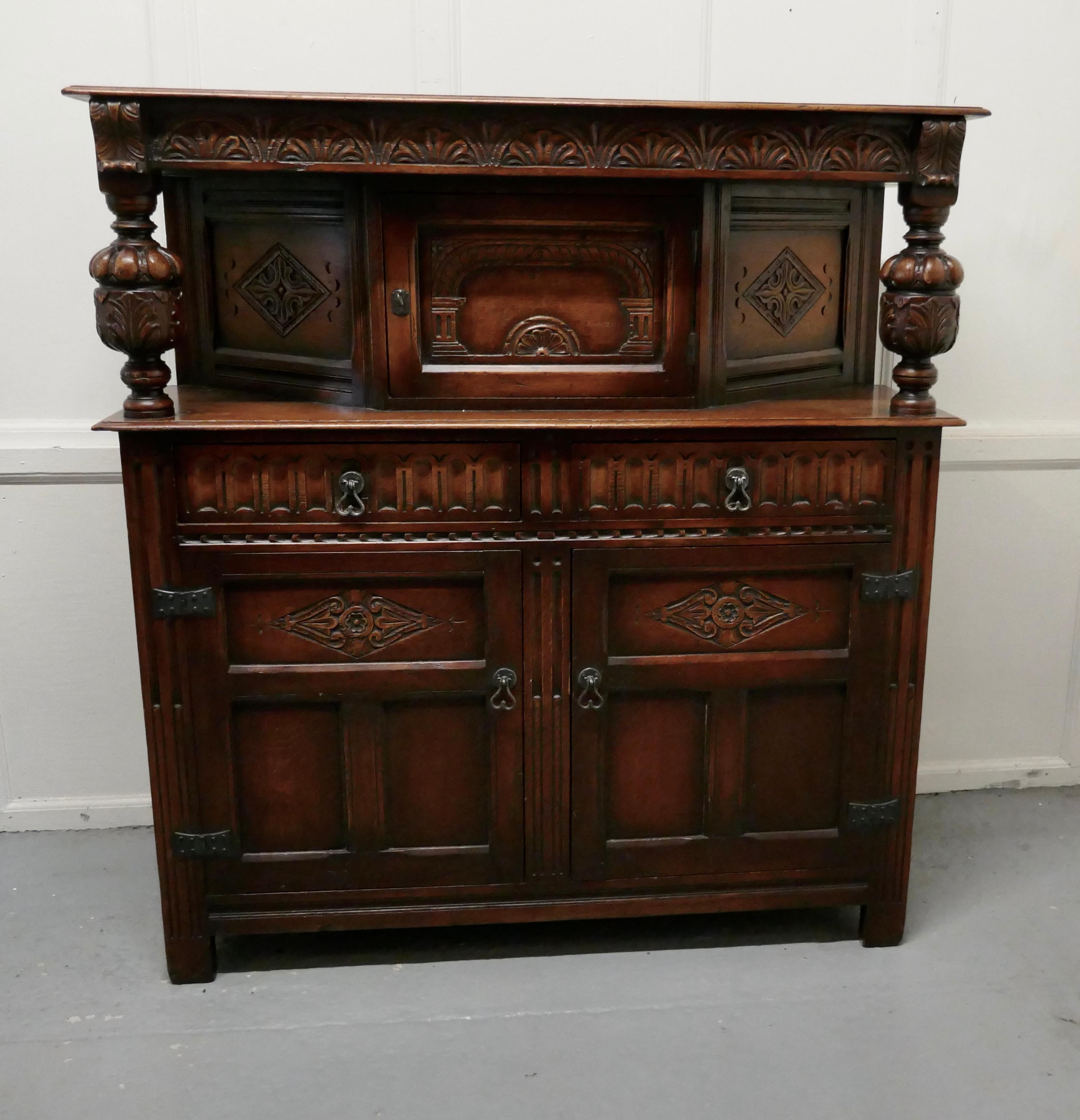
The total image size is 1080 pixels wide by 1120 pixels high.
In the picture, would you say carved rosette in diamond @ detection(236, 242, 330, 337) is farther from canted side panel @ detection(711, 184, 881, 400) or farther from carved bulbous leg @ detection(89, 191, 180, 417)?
canted side panel @ detection(711, 184, 881, 400)

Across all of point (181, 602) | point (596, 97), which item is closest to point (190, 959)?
point (181, 602)

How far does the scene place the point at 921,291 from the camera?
2.38m

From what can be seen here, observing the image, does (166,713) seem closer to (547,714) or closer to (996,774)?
(547,714)

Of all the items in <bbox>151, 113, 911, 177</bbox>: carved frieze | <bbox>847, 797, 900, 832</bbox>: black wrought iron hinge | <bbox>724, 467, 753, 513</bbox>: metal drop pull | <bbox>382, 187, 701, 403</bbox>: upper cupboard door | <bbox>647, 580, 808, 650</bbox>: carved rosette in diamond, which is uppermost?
<bbox>151, 113, 911, 177</bbox>: carved frieze

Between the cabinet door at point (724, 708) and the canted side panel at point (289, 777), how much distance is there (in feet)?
1.78

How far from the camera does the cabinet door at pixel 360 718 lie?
2455 mm

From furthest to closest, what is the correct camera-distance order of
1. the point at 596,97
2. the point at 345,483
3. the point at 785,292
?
the point at 596,97
the point at 785,292
the point at 345,483

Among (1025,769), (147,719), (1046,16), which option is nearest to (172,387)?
(147,719)

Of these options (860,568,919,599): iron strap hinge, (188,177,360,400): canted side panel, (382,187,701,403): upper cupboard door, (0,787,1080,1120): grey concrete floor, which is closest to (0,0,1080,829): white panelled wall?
(188,177,360,400): canted side panel

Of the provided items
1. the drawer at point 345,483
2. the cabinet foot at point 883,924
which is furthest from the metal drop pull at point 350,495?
the cabinet foot at point 883,924

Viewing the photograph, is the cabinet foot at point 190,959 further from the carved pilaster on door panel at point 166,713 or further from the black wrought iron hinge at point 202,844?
the black wrought iron hinge at point 202,844

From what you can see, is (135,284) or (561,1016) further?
(561,1016)

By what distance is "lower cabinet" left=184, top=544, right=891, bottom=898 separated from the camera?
2.47m

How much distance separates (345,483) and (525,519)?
38 cm
